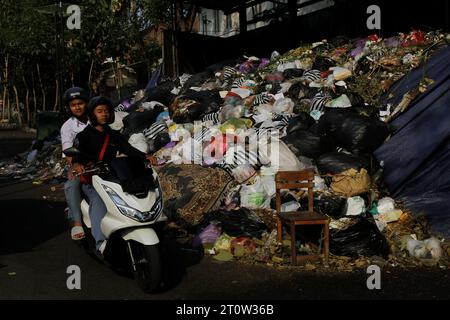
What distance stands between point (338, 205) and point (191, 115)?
13.2 feet

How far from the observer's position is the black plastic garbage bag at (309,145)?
6559 mm

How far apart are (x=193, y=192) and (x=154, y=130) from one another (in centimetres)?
294

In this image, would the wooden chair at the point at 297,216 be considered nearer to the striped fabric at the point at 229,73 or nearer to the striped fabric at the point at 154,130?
the striped fabric at the point at 154,130

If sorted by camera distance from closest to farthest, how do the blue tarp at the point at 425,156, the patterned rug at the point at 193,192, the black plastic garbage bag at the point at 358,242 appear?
the black plastic garbage bag at the point at 358,242
the blue tarp at the point at 425,156
the patterned rug at the point at 193,192

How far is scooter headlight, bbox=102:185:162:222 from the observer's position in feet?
12.6

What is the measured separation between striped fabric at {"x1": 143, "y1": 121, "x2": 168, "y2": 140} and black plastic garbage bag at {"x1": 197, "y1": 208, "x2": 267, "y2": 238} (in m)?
3.42

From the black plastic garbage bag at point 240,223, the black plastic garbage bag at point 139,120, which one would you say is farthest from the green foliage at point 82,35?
the black plastic garbage bag at point 240,223

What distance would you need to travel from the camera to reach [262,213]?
583cm

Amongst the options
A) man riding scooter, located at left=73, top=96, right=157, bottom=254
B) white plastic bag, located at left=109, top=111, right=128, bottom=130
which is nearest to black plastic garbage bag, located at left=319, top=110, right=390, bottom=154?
man riding scooter, located at left=73, top=96, right=157, bottom=254

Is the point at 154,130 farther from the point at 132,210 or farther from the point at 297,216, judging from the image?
the point at 132,210

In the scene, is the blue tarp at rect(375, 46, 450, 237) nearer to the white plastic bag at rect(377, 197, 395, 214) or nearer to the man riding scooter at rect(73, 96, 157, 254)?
the white plastic bag at rect(377, 197, 395, 214)

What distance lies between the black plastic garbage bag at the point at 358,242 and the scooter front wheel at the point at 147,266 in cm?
196

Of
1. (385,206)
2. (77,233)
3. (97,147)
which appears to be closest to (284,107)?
(385,206)

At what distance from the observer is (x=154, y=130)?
8.93 metres
